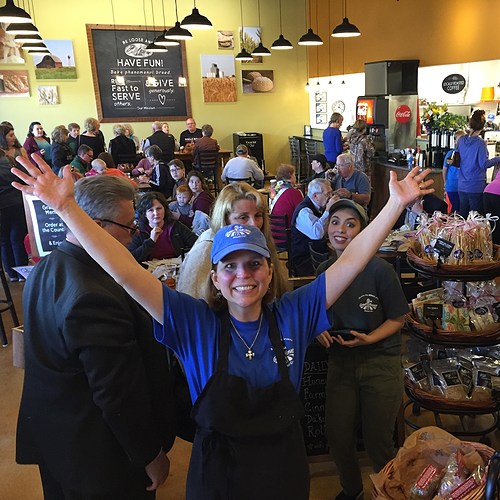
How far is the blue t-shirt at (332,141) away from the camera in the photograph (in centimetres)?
893

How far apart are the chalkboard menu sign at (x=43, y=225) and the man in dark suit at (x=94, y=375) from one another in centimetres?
219

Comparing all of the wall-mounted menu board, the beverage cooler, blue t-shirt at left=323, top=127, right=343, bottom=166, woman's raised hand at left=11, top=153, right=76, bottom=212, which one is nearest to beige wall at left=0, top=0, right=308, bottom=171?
the wall-mounted menu board

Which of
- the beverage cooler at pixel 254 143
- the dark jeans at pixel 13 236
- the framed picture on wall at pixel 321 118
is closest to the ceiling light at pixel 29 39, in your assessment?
the dark jeans at pixel 13 236

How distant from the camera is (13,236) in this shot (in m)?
5.87

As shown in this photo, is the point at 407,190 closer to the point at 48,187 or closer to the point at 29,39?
the point at 48,187

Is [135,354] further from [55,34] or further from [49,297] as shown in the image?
[55,34]

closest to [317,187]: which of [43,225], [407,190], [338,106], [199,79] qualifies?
[43,225]

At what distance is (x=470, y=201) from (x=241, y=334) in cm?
565

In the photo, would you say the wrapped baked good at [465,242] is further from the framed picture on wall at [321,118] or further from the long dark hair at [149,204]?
the framed picture on wall at [321,118]

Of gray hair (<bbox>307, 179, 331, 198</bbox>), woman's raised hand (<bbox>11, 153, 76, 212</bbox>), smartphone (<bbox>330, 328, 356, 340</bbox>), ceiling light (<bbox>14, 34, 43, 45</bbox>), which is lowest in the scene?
smartphone (<bbox>330, 328, 356, 340</bbox>)

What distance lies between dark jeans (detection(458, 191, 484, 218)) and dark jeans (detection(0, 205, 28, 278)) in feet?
18.1

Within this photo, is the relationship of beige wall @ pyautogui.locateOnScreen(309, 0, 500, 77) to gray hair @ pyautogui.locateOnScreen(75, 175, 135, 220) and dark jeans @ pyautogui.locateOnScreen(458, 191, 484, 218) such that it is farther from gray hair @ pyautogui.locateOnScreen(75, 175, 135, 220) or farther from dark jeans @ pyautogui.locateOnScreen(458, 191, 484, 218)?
gray hair @ pyautogui.locateOnScreen(75, 175, 135, 220)

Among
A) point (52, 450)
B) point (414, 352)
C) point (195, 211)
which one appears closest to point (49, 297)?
point (52, 450)

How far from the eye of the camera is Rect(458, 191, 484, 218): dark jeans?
621 centimetres
